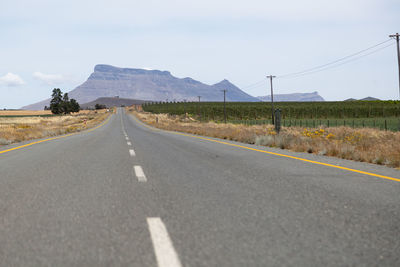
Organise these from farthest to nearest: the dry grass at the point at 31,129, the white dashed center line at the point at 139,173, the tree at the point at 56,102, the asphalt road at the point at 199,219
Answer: the tree at the point at 56,102
the dry grass at the point at 31,129
the white dashed center line at the point at 139,173
the asphalt road at the point at 199,219

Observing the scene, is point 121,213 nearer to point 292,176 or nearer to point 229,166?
point 292,176

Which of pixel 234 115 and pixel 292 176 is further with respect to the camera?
pixel 234 115

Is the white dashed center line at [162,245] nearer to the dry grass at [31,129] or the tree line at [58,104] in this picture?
the dry grass at [31,129]

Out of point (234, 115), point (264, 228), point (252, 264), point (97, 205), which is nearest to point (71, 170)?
point (97, 205)

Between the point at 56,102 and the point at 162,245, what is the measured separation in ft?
455

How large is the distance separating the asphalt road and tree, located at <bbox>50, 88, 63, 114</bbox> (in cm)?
13133

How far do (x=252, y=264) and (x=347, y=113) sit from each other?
3903 inches

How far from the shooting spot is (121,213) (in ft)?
14.3

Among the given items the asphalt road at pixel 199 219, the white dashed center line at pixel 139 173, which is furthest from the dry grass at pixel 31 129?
the asphalt road at pixel 199 219

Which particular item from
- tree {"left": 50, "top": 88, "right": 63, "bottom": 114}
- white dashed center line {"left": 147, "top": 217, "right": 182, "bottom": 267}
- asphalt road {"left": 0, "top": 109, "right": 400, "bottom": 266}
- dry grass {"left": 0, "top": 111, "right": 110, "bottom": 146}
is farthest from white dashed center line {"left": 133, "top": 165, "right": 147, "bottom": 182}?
tree {"left": 50, "top": 88, "right": 63, "bottom": 114}

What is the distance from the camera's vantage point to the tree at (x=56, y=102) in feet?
424

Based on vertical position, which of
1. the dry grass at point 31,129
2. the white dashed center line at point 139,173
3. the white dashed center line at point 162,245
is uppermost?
the dry grass at point 31,129

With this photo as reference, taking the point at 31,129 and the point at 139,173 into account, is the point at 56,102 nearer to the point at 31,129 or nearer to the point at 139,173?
the point at 31,129

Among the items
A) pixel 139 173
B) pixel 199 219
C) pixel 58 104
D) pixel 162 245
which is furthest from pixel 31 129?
pixel 58 104
